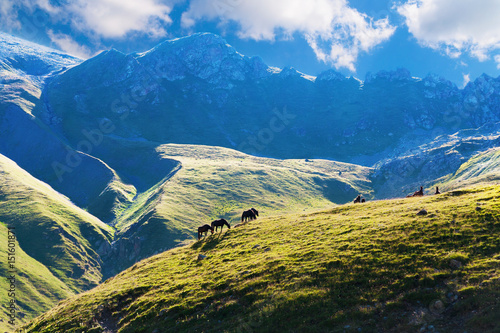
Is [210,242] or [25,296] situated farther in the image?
[25,296]

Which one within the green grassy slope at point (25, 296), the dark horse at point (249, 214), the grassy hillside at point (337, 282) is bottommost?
the green grassy slope at point (25, 296)

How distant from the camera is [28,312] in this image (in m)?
172

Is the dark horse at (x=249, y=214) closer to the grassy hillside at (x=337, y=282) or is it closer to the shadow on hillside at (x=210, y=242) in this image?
the shadow on hillside at (x=210, y=242)

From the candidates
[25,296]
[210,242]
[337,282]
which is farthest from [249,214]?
[25,296]

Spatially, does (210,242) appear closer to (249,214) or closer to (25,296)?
(249,214)

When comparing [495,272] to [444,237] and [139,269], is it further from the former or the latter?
[139,269]

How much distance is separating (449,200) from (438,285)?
1858 cm

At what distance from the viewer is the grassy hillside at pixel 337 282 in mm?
20391

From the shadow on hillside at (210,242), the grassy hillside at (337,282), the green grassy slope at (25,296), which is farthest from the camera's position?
the green grassy slope at (25,296)

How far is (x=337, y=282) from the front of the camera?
24.0 metres

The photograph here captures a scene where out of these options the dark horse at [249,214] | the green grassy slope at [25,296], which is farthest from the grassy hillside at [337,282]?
the green grassy slope at [25,296]

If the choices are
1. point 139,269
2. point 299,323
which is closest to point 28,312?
point 139,269

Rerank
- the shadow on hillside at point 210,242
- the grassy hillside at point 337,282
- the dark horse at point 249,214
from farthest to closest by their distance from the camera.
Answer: the dark horse at point 249,214 < the shadow on hillside at point 210,242 < the grassy hillside at point 337,282

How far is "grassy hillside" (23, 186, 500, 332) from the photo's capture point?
66.9 feet
